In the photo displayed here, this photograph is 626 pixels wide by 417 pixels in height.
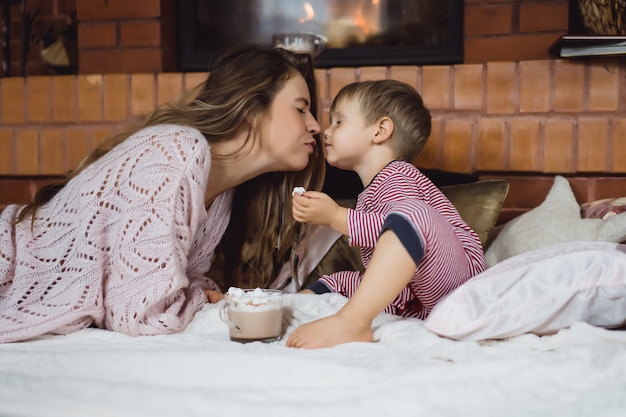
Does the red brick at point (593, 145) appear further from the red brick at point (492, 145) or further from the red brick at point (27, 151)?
the red brick at point (27, 151)

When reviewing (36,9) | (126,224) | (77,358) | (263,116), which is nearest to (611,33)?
(263,116)

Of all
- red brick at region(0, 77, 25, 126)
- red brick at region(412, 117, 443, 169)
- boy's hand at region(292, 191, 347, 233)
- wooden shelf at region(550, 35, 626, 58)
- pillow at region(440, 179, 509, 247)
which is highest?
wooden shelf at region(550, 35, 626, 58)

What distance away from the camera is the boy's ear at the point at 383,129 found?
1543mm

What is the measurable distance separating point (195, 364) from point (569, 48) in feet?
4.20

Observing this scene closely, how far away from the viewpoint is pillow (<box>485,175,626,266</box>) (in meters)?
1.40

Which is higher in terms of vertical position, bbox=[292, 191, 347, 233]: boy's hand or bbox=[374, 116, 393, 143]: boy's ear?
bbox=[374, 116, 393, 143]: boy's ear

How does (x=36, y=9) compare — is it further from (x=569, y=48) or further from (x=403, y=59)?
(x=569, y=48)

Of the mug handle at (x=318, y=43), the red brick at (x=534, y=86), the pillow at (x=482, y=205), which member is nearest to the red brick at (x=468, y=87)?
the red brick at (x=534, y=86)

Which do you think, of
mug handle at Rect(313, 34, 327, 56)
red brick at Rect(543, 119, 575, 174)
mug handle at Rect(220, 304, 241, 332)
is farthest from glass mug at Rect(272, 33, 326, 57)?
mug handle at Rect(220, 304, 241, 332)

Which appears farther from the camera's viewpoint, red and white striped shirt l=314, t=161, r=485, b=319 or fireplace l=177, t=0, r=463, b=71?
fireplace l=177, t=0, r=463, b=71

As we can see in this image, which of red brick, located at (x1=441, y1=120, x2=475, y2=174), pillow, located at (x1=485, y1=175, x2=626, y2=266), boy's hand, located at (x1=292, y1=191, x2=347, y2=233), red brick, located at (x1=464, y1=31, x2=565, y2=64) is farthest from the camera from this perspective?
red brick, located at (x1=464, y1=31, x2=565, y2=64)

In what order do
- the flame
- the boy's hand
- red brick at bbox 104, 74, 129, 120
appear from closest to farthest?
the boy's hand → red brick at bbox 104, 74, 129, 120 → the flame

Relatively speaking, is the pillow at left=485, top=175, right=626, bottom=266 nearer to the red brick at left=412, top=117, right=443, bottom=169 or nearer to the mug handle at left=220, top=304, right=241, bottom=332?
the red brick at left=412, top=117, right=443, bottom=169

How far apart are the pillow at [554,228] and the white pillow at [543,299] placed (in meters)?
0.30
